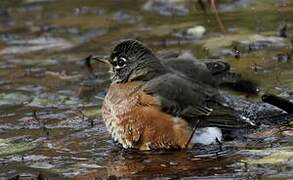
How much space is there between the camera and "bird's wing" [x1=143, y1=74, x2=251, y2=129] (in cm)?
784

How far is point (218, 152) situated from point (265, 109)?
1057 millimetres

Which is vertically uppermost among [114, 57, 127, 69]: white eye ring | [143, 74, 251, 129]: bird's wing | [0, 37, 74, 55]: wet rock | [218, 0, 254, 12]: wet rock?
[114, 57, 127, 69]: white eye ring

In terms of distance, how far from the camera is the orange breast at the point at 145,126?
25.4 ft

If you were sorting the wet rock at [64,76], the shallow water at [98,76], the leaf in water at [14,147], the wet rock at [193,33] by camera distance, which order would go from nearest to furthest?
the shallow water at [98,76]
the leaf in water at [14,147]
the wet rock at [64,76]
the wet rock at [193,33]

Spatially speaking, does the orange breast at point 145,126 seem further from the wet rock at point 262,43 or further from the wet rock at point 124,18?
the wet rock at point 124,18

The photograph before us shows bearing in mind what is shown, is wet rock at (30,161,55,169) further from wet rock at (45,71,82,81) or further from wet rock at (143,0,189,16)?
wet rock at (143,0,189,16)

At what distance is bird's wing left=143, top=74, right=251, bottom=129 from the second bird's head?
16 centimetres

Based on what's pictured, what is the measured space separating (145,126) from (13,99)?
8.98 ft

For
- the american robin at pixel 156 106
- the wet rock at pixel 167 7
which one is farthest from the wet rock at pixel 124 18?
the american robin at pixel 156 106

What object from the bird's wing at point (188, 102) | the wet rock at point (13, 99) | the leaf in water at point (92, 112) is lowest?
the wet rock at point (13, 99)

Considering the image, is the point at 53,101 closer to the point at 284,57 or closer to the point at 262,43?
the point at 284,57

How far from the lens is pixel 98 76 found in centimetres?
1099

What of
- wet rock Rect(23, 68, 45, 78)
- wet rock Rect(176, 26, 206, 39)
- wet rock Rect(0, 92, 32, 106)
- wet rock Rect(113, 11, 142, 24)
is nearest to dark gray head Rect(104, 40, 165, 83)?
wet rock Rect(0, 92, 32, 106)

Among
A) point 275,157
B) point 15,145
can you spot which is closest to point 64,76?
point 15,145
